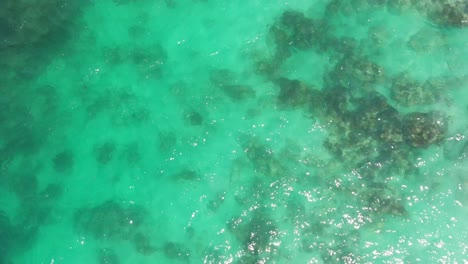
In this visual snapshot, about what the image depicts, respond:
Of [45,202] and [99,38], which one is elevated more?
[99,38]

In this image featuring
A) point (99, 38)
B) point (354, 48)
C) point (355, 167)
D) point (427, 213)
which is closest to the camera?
point (427, 213)

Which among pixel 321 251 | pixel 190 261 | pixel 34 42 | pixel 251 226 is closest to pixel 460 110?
pixel 321 251

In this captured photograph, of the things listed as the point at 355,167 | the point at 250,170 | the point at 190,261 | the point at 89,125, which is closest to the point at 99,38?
the point at 89,125

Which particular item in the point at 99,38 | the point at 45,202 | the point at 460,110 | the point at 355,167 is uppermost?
the point at 460,110

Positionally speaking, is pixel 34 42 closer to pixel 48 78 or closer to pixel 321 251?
pixel 48 78

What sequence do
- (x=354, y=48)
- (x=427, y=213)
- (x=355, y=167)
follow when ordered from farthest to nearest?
(x=354, y=48), (x=355, y=167), (x=427, y=213)

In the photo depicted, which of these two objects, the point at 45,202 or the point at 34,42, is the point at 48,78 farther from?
the point at 45,202

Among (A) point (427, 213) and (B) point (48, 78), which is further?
(B) point (48, 78)
